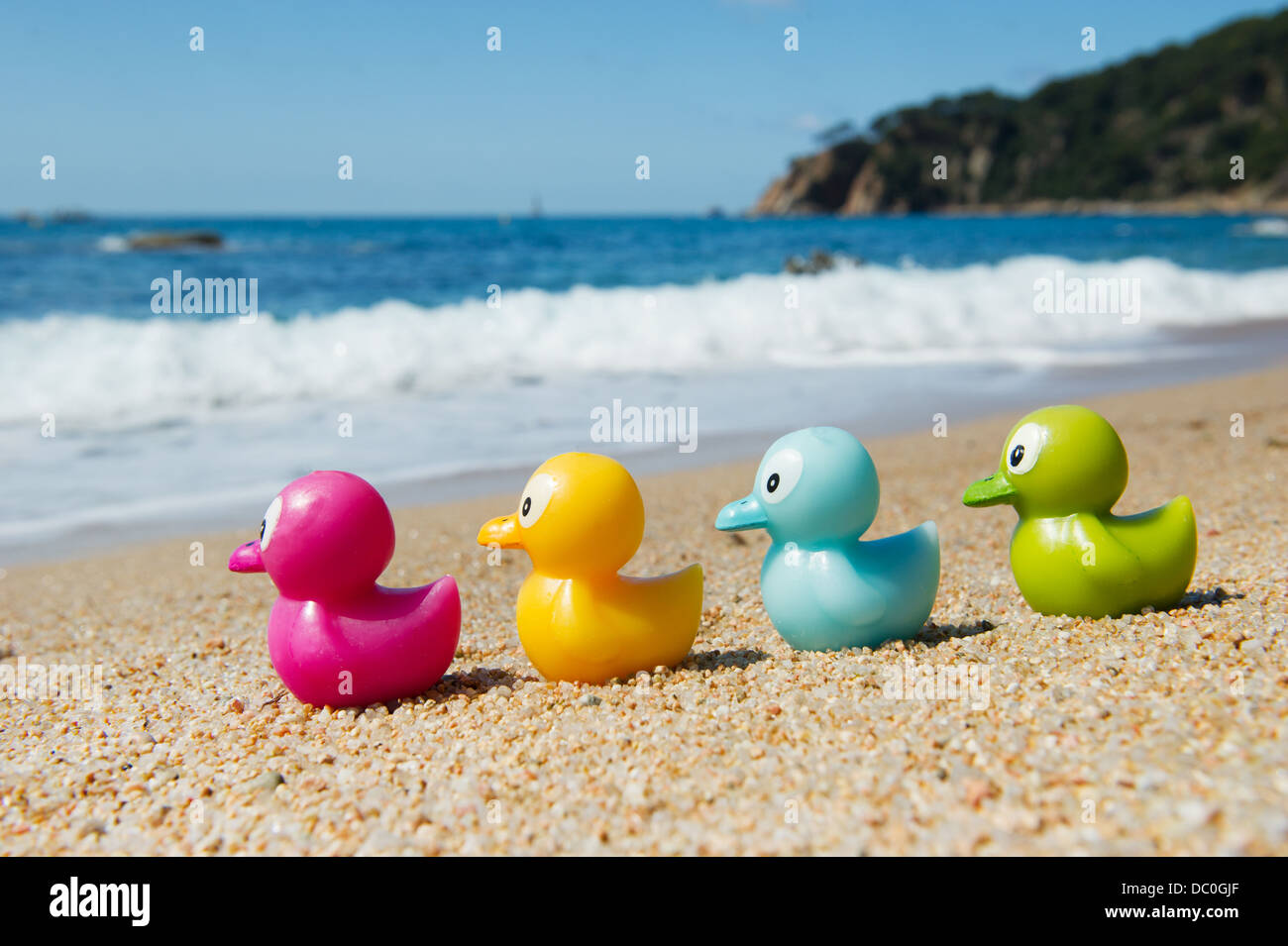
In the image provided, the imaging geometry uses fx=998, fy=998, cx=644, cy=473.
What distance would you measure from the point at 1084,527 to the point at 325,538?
10.1ft

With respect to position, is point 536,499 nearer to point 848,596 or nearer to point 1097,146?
point 848,596

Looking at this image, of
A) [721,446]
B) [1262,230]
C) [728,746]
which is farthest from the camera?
[1262,230]

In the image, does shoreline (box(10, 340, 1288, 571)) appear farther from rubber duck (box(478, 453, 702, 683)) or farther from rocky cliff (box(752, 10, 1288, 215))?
rocky cliff (box(752, 10, 1288, 215))

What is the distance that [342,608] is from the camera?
389cm

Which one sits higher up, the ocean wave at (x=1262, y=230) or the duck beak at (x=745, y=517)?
the ocean wave at (x=1262, y=230)

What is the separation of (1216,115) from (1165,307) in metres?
78.7

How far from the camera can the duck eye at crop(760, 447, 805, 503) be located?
4.03m

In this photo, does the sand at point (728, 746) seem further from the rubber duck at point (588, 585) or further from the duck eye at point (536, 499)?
the duck eye at point (536, 499)

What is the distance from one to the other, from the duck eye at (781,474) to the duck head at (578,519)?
0.55 metres

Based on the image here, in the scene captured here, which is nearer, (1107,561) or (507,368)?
(1107,561)

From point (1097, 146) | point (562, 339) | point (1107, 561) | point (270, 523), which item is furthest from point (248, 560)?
point (1097, 146)

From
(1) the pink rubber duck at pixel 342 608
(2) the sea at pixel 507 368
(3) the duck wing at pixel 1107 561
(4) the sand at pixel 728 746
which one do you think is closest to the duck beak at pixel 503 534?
(1) the pink rubber duck at pixel 342 608

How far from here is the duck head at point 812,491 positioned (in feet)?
13.1

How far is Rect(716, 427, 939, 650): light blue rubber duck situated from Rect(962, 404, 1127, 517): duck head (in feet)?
1.43
